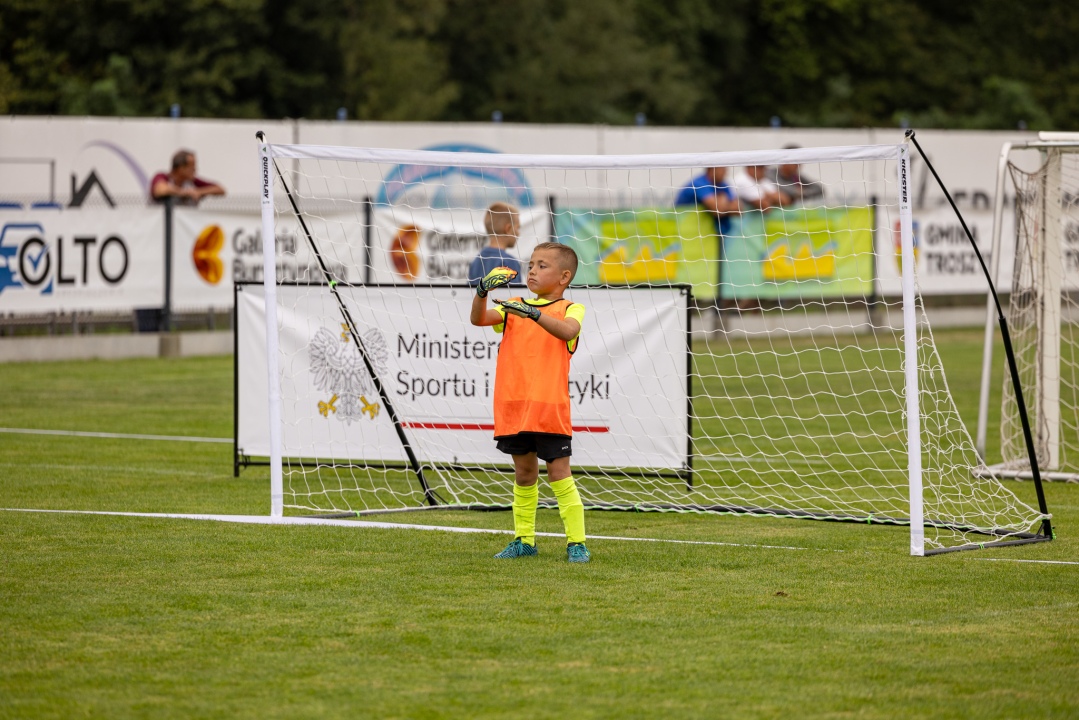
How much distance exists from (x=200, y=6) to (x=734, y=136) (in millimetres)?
15011

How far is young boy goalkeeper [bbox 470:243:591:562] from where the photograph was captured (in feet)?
23.2

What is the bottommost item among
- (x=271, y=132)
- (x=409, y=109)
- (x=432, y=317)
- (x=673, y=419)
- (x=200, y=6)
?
(x=673, y=419)

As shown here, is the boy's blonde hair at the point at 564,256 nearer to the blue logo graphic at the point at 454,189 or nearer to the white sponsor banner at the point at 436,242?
the white sponsor banner at the point at 436,242

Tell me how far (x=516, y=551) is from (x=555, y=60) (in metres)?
36.6

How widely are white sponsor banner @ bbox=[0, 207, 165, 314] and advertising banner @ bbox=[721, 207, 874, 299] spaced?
8705 millimetres

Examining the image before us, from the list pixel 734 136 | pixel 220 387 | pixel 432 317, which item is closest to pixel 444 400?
pixel 432 317

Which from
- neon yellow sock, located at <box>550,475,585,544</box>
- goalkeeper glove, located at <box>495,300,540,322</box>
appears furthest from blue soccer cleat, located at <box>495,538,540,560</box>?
goalkeeper glove, located at <box>495,300,540,322</box>

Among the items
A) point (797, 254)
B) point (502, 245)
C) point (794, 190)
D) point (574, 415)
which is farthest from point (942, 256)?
point (574, 415)

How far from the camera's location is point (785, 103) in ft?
162

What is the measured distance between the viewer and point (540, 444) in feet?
23.4

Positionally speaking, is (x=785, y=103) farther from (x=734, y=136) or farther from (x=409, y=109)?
(x=734, y=136)

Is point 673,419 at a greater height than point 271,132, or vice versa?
point 271,132

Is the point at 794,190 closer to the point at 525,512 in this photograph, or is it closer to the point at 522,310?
the point at 525,512

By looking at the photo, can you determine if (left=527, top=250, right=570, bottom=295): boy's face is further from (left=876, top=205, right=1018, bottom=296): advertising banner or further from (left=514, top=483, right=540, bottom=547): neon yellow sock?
(left=876, top=205, right=1018, bottom=296): advertising banner
